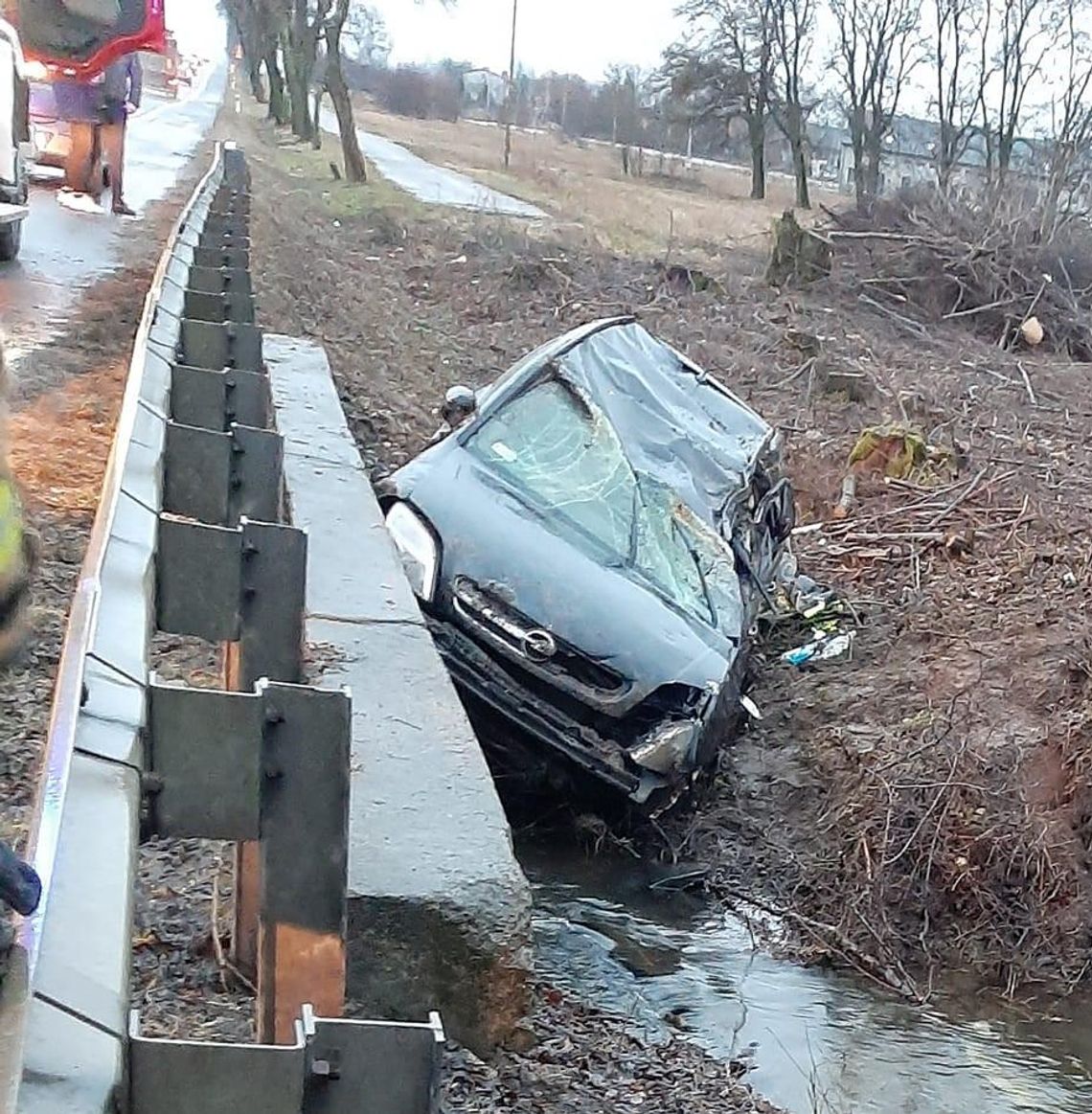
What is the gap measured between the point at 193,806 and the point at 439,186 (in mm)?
36790

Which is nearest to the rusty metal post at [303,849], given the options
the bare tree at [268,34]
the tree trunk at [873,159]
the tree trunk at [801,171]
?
the tree trunk at [873,159]

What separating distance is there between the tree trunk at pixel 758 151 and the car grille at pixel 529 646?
54037 mm

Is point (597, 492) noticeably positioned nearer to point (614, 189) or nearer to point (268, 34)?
point (614, 189)

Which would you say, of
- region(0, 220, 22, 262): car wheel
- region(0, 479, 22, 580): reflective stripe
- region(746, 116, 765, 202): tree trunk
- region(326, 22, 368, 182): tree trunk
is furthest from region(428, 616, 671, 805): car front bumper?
region(746, 116, 765, 202): tree trunk

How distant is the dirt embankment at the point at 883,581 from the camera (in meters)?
7.18

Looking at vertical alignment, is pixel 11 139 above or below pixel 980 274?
above

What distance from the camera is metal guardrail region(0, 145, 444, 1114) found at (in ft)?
5.10

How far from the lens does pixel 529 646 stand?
653 cm

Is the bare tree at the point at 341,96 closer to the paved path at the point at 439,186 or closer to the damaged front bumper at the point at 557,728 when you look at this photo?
the paved path at the point at 439,186

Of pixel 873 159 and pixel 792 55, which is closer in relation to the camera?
pixel 873 159

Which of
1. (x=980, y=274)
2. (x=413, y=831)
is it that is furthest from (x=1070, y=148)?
(x=413, y=831)

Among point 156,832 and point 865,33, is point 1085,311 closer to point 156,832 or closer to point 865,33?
point 156,832

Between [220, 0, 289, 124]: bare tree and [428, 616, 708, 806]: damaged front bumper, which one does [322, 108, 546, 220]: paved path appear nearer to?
[220, 0, 289, 124]: bare tree

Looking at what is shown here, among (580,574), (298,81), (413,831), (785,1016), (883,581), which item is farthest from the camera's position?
(298,81)
